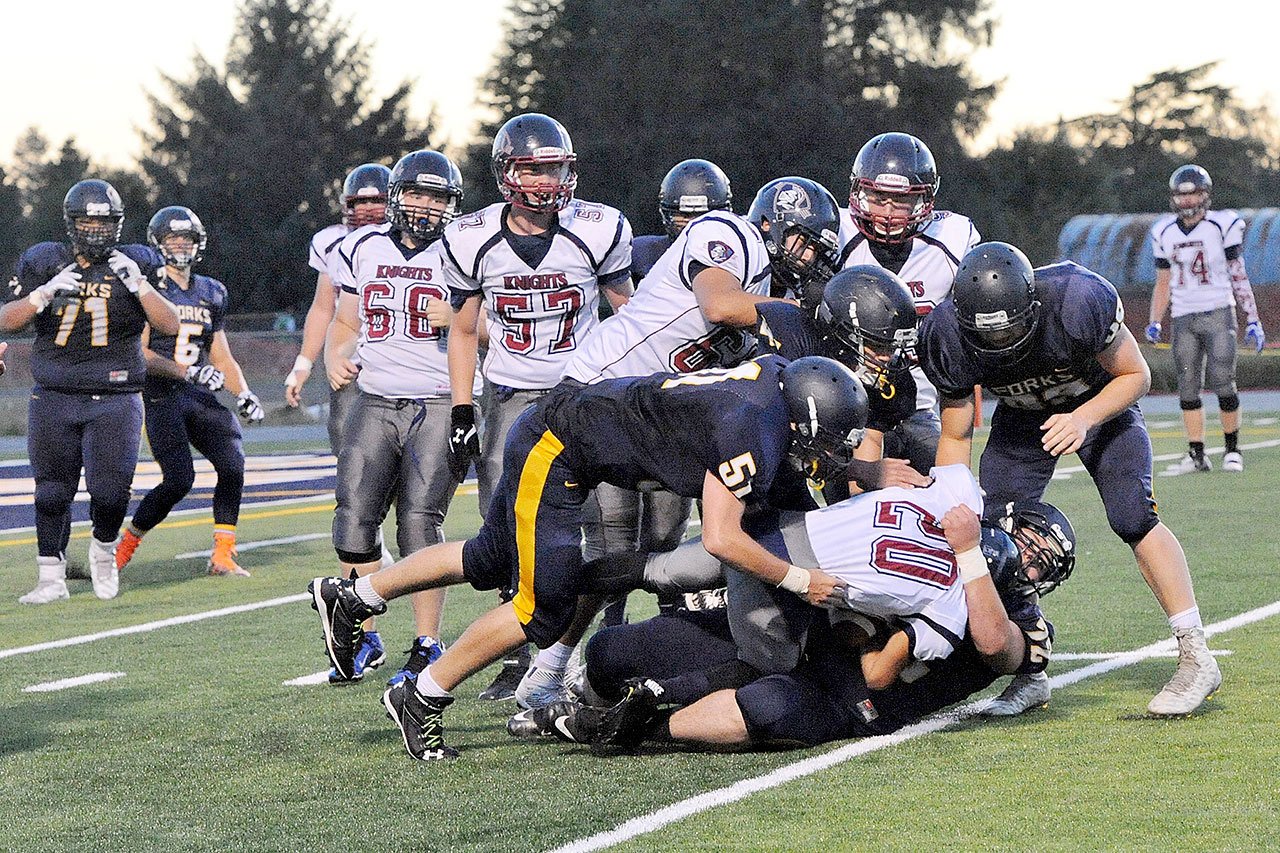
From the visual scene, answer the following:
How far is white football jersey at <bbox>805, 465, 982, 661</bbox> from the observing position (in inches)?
177

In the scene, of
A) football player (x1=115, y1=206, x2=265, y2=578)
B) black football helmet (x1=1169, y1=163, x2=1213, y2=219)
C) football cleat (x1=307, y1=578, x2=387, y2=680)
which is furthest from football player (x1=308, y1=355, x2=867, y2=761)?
black football helmet (x1=1169, y1=163, x2=1213, y2=219)

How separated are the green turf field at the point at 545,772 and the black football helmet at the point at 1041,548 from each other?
1.33 feet

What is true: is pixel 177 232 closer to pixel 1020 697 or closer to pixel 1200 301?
pixel 1020 697

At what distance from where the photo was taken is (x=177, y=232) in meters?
8.99

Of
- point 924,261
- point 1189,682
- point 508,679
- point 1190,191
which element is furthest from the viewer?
point 1190,191

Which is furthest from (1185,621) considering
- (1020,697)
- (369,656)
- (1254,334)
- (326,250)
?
(1254,334)

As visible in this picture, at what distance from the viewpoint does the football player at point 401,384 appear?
6.01 meters

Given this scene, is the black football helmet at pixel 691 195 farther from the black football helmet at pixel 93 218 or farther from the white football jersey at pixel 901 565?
the black football helmet at pixel 93 218

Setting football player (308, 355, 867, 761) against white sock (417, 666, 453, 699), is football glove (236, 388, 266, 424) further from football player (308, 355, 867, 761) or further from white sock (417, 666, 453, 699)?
white sock (417, 666, 453, 699)

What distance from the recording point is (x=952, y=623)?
14.9ft

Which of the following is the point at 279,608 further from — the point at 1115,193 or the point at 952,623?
the point at 1115,193

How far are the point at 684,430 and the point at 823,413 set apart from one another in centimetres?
36

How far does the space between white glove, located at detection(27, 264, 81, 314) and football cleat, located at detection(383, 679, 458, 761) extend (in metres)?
3.88

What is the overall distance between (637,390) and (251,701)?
1.86 meters
